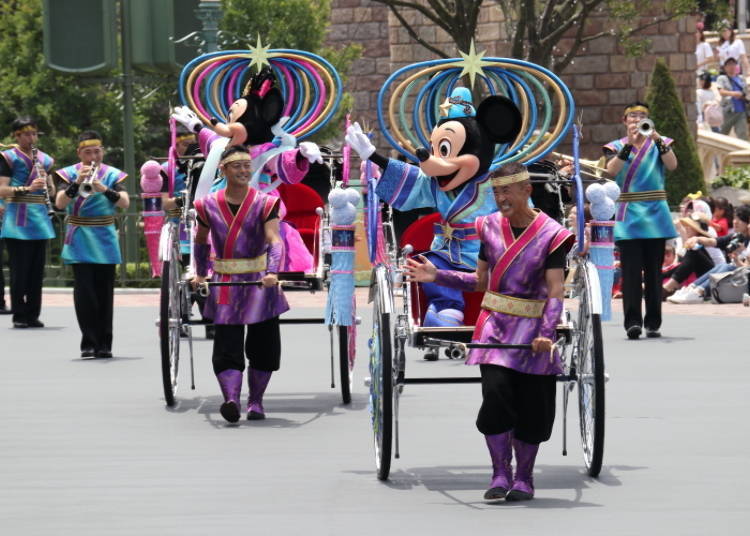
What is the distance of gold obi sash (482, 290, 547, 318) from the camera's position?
8102 mm

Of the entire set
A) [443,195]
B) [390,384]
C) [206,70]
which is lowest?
[390,384]

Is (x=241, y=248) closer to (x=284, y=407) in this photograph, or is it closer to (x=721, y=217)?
(x=284, y=407)

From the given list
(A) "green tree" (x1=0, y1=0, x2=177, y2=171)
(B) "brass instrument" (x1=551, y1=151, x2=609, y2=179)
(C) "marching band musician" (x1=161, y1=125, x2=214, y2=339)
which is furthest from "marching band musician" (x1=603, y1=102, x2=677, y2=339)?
(A) "green tree" (x1=0, y1=0, x2=177, y2=171)

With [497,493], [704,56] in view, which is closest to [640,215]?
[497,493]

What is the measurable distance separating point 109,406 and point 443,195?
2.83 meters

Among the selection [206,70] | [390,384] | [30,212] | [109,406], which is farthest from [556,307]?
[30,212]

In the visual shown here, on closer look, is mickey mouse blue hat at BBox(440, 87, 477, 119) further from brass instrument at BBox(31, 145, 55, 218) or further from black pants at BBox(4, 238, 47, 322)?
black pants at BBox(4, 238, 47, 322)

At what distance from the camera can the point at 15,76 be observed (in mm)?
27875

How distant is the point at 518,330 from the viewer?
809cm

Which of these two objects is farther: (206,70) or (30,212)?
(30,212)

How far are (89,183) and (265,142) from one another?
2.63 m

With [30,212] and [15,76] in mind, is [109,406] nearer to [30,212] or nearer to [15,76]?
[30,212]

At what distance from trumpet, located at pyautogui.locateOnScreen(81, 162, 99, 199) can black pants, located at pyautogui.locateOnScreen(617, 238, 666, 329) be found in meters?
4.34

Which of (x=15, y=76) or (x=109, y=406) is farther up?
(x=15, y=76)
